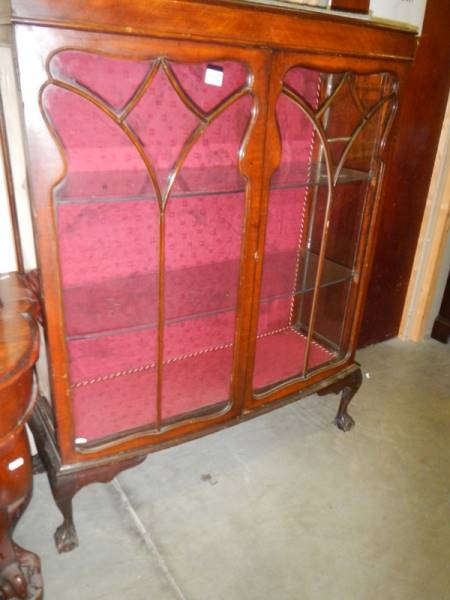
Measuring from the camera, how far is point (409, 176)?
2.23 meters

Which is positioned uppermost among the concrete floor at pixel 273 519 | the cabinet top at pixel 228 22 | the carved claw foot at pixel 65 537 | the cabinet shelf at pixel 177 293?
the cabinet top at pixel 228 22

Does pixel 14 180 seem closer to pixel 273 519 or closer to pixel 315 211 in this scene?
pixel 315 211

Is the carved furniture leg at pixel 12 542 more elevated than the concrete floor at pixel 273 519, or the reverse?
the carved furniture leg at pixel 12 542

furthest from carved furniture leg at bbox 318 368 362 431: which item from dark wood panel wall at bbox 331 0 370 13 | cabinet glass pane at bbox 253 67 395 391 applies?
dark wood panel wall at bbox 331 0 370 13

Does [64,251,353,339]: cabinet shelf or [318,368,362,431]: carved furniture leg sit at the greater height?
[64,251,353,339]: cabinet shelf

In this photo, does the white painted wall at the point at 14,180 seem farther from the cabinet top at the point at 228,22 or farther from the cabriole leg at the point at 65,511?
the cabriole leg at the point at 65,511

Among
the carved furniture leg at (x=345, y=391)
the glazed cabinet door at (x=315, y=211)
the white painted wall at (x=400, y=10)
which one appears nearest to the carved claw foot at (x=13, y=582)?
the glazed cabinet door at (x=315, y=211)

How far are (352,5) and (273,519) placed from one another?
176 centimetres

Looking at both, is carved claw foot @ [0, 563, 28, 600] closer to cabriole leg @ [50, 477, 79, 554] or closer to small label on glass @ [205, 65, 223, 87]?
cabriole leg @ [50, 477, 79, 554]

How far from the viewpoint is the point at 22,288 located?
126 cm

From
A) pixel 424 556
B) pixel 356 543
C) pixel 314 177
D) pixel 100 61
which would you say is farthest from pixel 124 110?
pixel 424 556

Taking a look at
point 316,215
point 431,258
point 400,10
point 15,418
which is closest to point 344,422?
point 316,215

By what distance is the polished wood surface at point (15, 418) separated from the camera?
1.01m

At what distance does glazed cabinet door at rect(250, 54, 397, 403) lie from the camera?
1.36m
